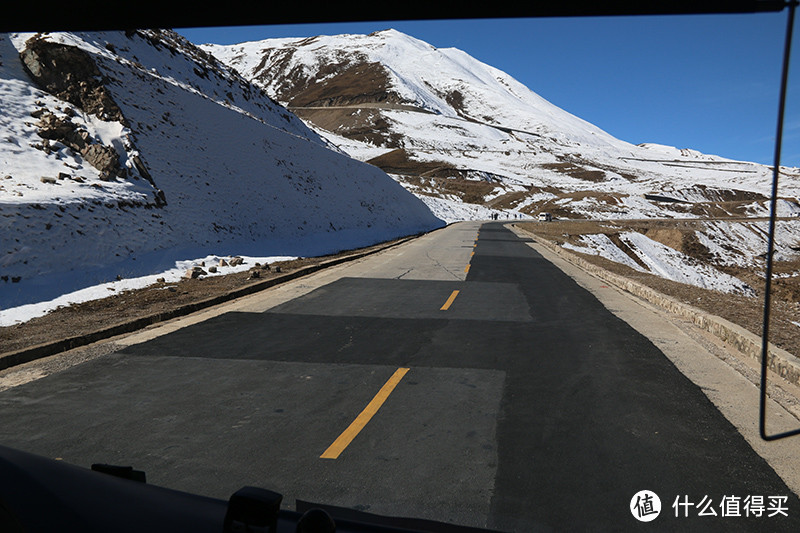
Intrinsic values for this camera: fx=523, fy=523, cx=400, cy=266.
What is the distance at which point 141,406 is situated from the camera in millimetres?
5086

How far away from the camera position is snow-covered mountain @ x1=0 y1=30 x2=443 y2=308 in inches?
487

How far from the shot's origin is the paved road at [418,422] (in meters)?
3.53

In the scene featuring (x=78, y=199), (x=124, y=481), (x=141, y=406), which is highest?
(x=78, y=199)

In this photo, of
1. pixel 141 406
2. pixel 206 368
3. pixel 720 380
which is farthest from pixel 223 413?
pixel 720 380

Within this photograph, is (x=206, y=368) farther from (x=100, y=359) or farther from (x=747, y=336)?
(x=747, y=336)

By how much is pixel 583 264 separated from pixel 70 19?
17791mm

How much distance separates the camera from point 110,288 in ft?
38.1

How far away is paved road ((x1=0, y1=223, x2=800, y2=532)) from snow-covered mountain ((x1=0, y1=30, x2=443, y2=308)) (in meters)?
6.08

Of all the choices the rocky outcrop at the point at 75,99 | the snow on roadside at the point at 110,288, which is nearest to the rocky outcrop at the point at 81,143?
the rocky outcrop at the point at 75,99

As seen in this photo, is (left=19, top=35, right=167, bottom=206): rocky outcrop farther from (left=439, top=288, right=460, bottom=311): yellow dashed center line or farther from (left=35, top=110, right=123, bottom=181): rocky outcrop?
(left=439, top=288, right=460, bottom=311): yellow dashed center line

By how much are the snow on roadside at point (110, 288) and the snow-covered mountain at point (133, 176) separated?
0.32m

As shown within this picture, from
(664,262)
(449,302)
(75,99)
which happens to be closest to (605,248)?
(664,262)

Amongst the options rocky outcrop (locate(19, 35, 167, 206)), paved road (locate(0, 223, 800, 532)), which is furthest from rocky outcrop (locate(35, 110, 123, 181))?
paved road (locate(0, 223, 800, 532))

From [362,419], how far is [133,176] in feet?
50.8
